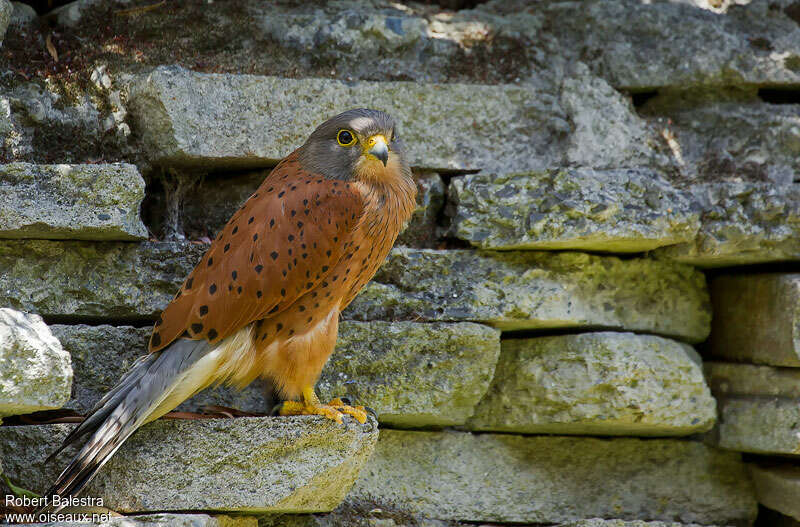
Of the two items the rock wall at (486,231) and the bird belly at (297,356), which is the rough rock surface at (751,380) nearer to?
the rock wall at (486,231)

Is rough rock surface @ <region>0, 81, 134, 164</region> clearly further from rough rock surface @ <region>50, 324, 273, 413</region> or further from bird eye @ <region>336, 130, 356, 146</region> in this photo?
bird eye @ <region>336, 130, 356, 146</region>

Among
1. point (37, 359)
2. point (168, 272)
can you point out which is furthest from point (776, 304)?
point (37, 359)

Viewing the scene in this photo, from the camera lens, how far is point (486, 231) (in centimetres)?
398

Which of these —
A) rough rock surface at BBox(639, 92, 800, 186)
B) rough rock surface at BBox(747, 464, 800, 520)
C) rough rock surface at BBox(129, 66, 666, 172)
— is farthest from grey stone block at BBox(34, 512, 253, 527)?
rough rock surface at BBox(639, 92, 800, 186)

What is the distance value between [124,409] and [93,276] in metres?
0.79

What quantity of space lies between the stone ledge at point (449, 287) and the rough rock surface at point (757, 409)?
0.86ft

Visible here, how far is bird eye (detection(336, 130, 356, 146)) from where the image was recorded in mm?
3502

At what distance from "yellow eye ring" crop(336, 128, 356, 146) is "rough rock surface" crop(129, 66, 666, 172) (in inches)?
22.5

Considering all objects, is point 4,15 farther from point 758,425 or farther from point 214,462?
point 758,425

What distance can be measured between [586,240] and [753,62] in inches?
51.0

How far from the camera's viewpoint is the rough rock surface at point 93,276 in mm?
3627

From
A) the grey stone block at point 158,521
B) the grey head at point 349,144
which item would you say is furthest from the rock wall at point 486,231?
the grey head at point 349,144

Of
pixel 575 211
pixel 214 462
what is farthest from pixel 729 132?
pixel 214 462

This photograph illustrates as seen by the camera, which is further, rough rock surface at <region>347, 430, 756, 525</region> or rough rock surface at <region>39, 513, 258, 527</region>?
rough rock surface at <region>347, 430, 756, 525</region>
